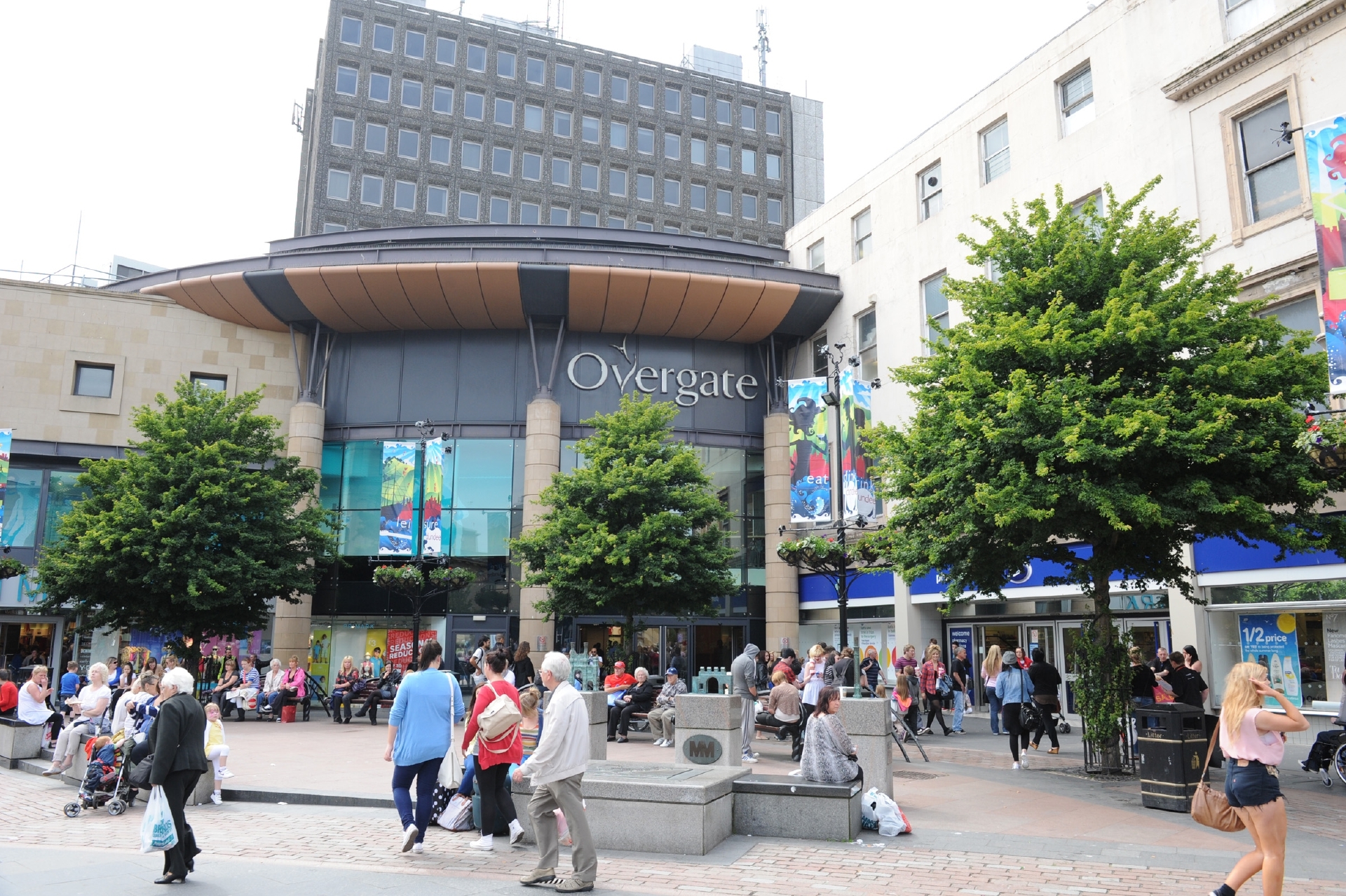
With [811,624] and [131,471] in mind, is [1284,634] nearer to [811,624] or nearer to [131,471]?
[811,624]

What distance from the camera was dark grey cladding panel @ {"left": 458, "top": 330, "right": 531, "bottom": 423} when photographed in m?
32.4

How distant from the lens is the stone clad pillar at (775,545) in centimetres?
3200

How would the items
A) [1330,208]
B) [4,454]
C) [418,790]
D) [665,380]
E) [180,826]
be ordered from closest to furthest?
[180,826]
[418,790]
[1330,208]
[4,454]
[665,380]

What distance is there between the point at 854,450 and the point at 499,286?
1223 cm

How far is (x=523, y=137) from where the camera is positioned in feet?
159

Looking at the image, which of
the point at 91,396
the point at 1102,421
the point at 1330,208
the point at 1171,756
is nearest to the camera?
the point at 1171,756

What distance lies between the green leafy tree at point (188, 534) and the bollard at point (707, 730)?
1473 cm

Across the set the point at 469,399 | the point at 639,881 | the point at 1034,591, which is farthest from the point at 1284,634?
the point at 469,399

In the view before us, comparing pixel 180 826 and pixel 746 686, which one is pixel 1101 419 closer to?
pixel 746 686

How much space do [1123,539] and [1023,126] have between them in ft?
48.8

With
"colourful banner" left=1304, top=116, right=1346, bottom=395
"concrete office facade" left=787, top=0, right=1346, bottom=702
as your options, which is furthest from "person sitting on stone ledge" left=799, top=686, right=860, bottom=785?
"concrete office facade" left=787, top=0, right=1346, bottom=702

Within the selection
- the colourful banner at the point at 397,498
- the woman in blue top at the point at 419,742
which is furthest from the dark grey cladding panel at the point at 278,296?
the woman in blue top at the point at 419,742

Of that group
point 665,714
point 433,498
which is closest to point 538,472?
point 433,498

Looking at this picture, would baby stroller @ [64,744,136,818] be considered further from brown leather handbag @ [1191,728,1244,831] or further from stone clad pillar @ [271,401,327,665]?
stone clad pillar @ [271,401,327,665]
